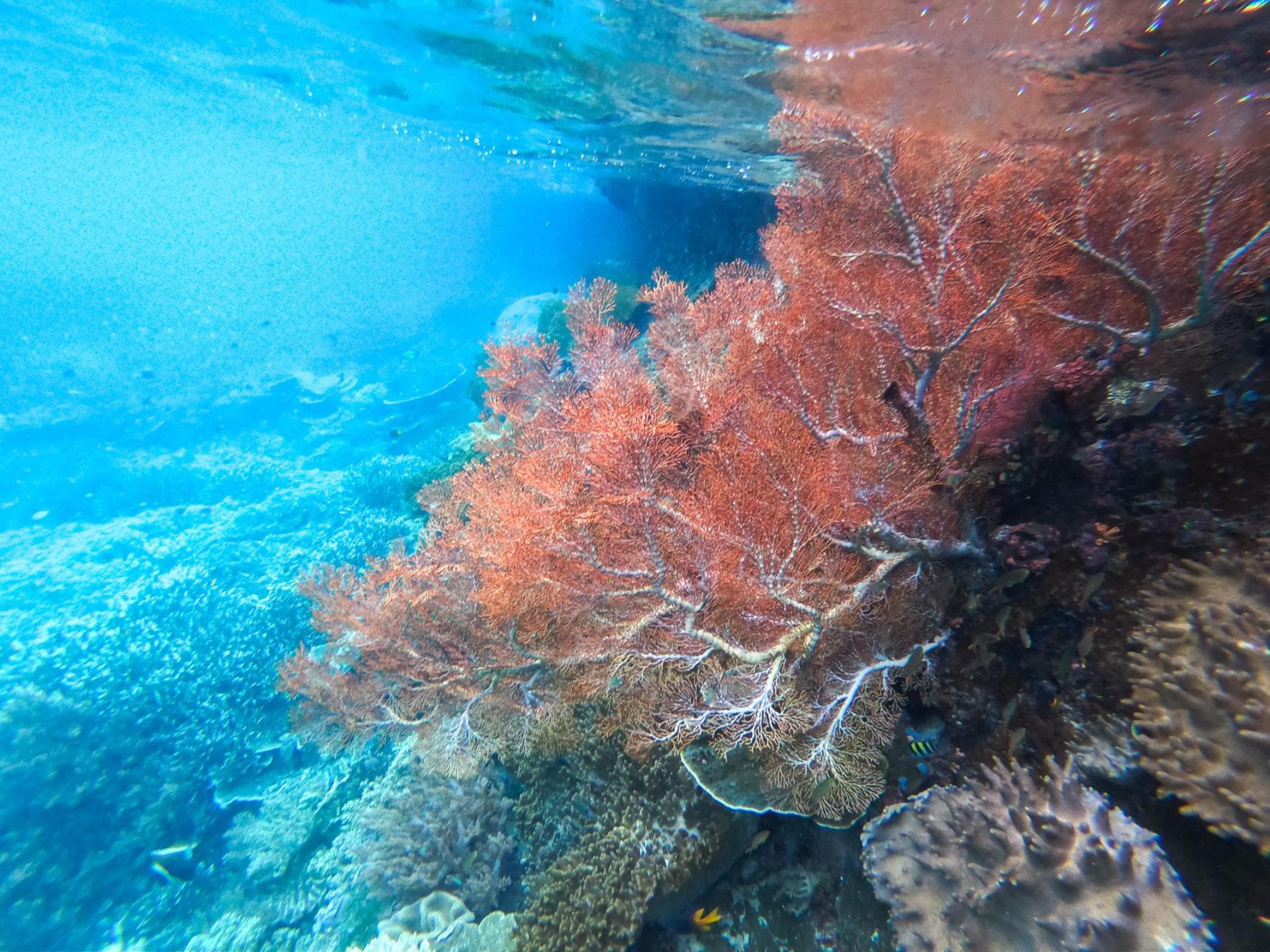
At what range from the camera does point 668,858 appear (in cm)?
424

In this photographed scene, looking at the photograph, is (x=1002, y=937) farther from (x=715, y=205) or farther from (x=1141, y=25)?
(x=715, y=205)

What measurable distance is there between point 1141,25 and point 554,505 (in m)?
8.06

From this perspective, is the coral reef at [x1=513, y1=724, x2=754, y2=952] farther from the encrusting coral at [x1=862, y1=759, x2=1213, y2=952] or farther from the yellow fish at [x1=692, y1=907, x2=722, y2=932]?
the encrusting coral at [x1=862, y1=759, x2=1213, y2=952]

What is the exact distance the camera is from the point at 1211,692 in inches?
90.4

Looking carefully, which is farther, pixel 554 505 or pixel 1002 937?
pixel 554 505

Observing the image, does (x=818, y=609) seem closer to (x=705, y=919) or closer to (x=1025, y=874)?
(x=1025, y=874)

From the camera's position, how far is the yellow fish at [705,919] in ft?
14.2

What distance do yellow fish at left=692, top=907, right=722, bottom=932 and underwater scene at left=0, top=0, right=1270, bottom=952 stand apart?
0.02m

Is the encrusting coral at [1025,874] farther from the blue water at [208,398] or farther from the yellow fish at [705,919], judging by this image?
the blue water at [208,398]

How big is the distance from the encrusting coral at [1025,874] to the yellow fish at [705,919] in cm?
179

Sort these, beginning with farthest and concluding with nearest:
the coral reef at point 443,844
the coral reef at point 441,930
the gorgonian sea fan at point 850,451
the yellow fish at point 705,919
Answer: the coral reef at point 443,844 → the coral reef at point 441,930 → the yellow fish at point 705,919 → the gorgonian sea fan at point 850,451

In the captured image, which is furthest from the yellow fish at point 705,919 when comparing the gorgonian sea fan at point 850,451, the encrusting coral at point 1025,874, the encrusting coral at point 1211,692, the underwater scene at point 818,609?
the encrusting coral at point 1211,692

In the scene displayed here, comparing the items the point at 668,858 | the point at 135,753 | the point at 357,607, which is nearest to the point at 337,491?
the point at 135,753

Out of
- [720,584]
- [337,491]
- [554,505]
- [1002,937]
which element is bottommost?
[1002,937]
